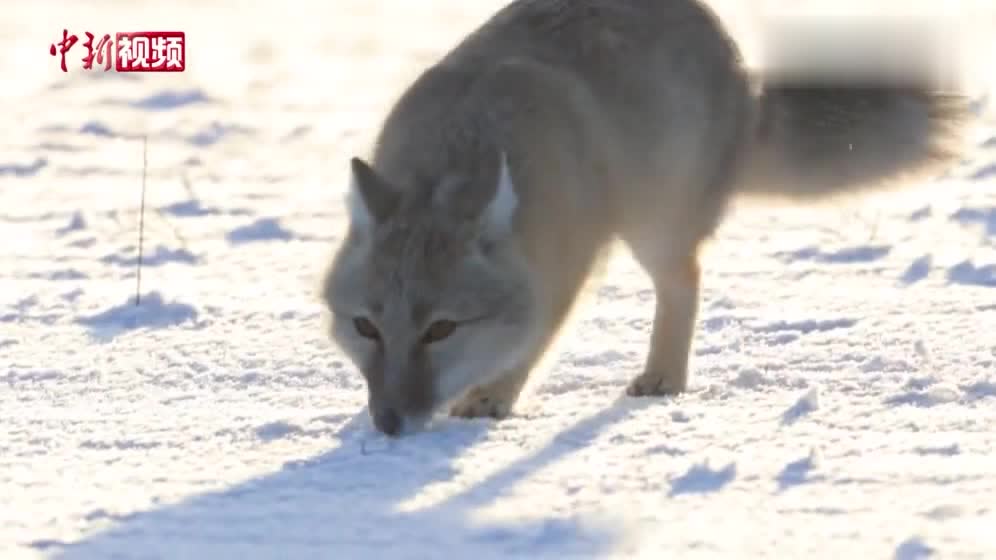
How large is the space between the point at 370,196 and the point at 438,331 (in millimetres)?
404

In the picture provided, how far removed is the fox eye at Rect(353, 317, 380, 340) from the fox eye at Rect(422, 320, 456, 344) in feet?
0.45

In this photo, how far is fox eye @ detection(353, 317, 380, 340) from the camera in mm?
4383

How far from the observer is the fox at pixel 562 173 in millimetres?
4367

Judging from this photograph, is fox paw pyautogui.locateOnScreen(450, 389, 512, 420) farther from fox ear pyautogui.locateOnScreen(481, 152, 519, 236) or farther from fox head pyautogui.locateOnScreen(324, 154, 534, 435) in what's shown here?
fox ear pyautogui.locateOnScreen(481, 152, 519, 236)

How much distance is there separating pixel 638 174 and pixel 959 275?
1663 mm

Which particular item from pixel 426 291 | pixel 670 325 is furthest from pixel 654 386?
pixel 426 291

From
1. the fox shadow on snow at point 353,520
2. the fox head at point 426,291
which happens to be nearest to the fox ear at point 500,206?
the fox head at point 426,291

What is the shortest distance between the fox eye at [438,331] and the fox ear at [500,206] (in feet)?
0.90

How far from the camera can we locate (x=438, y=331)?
434cm

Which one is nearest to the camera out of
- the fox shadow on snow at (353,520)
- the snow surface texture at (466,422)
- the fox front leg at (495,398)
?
the fox shadow on snow at (353,520)

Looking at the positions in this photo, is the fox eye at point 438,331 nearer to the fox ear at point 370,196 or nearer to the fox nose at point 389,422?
the fox nose at point 389,422

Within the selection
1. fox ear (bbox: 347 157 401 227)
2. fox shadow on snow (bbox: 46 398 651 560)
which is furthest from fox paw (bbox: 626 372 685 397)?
fox ear (bbox: 347 157 401 227)

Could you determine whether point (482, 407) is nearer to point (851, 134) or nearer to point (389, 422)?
point (389, 422)

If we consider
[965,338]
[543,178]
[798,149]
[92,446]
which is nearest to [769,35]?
[798,149]
